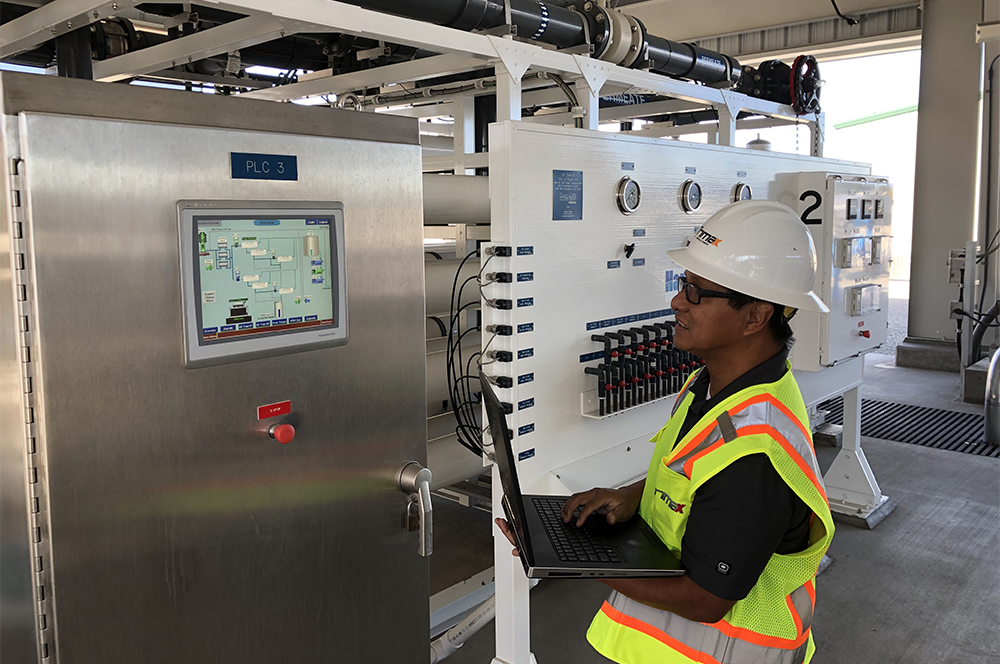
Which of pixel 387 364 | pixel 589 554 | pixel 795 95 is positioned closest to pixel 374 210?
pixel 387 364

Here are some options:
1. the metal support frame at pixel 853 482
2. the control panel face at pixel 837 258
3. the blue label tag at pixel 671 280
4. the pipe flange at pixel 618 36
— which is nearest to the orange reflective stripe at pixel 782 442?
the blue label tag at pixel 671 280

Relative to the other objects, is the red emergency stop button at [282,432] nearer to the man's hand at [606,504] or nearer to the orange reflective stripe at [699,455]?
the man's hand at [606,504]

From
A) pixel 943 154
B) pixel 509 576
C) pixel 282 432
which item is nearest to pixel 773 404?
pixel 282 432

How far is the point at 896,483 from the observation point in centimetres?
488

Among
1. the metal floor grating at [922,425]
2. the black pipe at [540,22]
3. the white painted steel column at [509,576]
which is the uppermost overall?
the black pipe at [540,22]

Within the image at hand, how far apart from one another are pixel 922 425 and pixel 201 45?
19.3ft

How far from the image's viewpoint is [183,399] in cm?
144

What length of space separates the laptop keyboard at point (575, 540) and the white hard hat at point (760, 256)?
0.61 m

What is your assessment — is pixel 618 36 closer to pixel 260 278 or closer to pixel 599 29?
pixel 599 29

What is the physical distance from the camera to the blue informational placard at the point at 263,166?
1451mm

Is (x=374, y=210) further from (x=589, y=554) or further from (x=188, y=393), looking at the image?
(x=589, y=554)

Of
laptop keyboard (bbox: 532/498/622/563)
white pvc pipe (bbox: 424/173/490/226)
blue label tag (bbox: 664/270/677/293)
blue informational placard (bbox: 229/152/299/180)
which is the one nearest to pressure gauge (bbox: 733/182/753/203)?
blue label tag (bbox: 664/270/677/293)

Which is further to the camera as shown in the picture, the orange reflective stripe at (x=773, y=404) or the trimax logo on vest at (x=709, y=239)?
the trimax logo on vest at (x=709, y=239)

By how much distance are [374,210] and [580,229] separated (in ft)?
3.20
